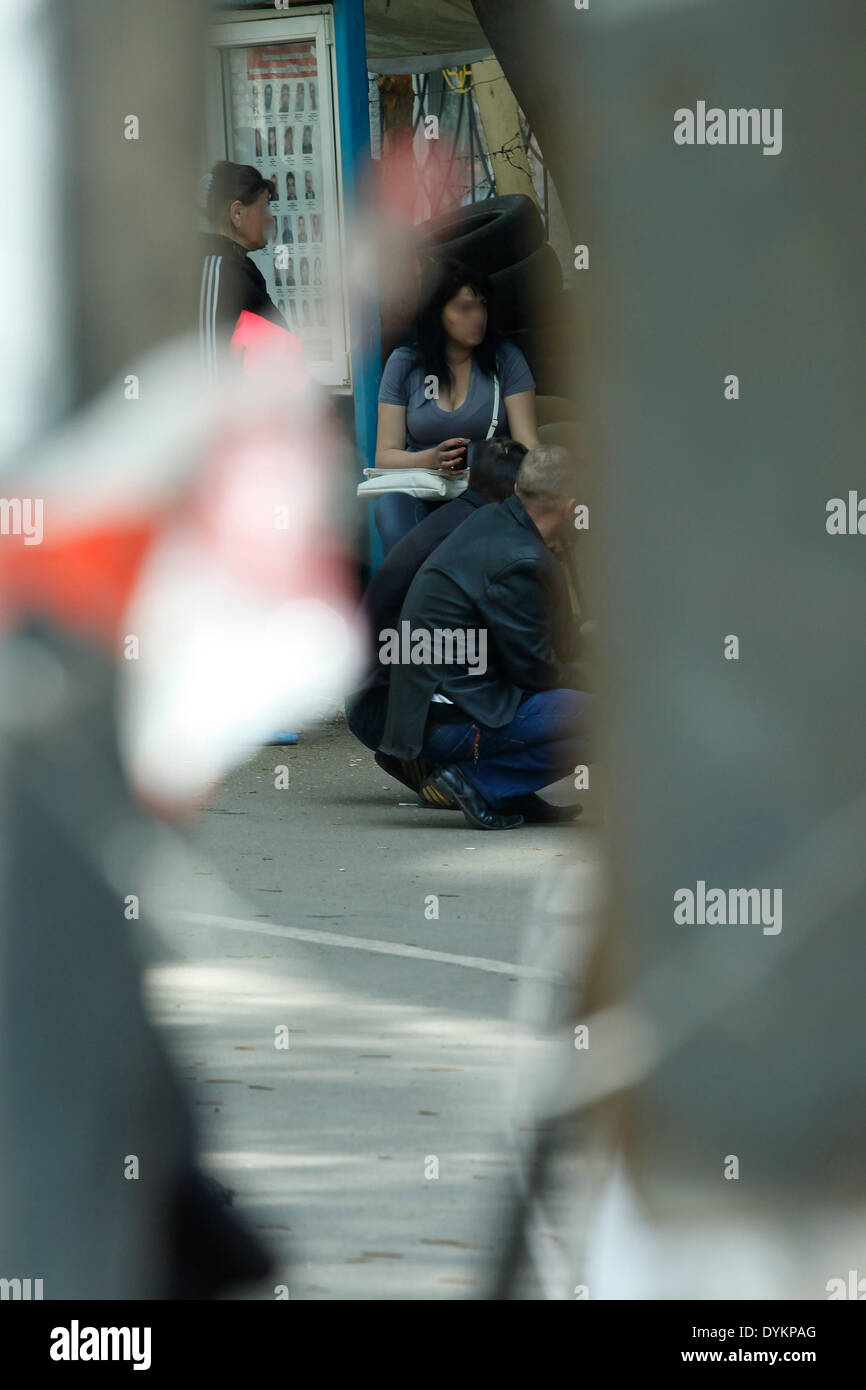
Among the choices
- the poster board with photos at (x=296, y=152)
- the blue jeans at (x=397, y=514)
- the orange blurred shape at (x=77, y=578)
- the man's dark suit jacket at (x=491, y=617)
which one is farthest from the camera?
the poster board with photos at (x=296, y=152)

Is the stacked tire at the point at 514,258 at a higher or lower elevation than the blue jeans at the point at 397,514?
higher

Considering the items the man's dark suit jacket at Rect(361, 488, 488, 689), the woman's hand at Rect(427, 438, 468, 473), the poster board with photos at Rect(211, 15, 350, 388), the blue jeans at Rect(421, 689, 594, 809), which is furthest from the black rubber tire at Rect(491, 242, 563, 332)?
the blue jeans at Rect(421, 689, 594, 809)

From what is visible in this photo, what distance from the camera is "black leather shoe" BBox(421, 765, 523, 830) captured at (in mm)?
5879

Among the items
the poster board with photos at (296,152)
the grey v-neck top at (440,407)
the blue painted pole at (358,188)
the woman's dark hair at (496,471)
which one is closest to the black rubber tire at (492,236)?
the poster board with photos at (296,152)

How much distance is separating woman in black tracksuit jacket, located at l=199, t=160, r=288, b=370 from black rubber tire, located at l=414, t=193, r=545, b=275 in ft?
7.51

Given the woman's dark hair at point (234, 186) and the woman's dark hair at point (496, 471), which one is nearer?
the woman's dark hair at point (496, 471)

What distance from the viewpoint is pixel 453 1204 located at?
2830 mm

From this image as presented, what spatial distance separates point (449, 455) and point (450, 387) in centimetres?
32

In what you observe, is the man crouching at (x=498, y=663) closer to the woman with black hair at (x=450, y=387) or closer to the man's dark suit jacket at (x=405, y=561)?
the man's dark suit jacket at (x=405, y=561)

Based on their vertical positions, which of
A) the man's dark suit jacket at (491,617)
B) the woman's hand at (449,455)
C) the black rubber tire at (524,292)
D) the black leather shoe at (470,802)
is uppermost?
the black rubber tire at (524,292)

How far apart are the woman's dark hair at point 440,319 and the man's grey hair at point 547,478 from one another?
4.64 feet

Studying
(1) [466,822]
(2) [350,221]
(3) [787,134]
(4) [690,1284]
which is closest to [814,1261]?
(4) [690,1284]

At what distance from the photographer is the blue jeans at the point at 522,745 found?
588cm
